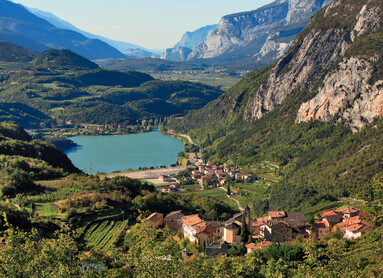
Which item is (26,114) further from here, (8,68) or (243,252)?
(243,252)

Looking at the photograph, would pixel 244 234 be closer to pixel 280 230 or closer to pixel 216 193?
pixel 280 230

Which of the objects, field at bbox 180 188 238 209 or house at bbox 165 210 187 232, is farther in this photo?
field at bbox 180 188 238 209

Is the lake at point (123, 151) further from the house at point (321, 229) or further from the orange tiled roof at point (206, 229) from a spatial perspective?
the house at point (321, 229)

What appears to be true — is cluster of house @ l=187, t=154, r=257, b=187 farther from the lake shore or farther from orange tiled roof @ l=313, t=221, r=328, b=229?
orange tiled roof @ l=313, t=221, r=328, b=229

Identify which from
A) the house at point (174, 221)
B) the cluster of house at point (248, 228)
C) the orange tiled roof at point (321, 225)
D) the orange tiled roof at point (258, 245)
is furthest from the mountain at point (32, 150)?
the orange tiled roof at point (321, 225)

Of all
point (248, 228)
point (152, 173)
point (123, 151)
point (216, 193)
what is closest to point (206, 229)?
point (248, 228)

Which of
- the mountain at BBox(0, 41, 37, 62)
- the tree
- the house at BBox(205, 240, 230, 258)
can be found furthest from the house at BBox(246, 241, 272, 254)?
the mountain at BBox(0, 41, 37, 62)
